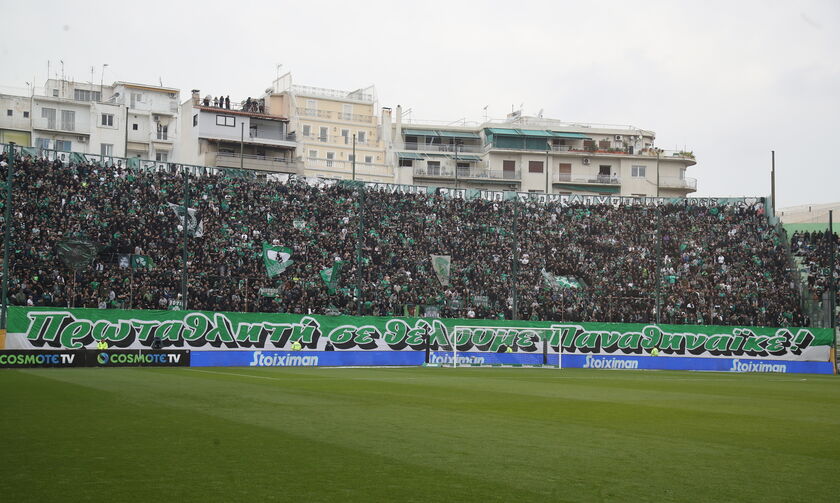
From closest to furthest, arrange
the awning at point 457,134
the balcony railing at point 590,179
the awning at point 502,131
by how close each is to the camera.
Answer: the balcony railing at point 590,179, the awning at point 502,131, the awning at point 457,134

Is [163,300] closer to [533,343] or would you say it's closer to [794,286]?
[533,343]

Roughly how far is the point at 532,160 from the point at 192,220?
57.7 metres

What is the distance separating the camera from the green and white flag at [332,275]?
5092cm

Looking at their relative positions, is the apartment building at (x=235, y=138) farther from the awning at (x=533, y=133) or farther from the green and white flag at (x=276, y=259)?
the green and white flag at (x=276, y=259)

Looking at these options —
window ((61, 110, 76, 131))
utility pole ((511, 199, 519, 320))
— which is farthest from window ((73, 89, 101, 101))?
utility pole ((511, 199, 519, 320))

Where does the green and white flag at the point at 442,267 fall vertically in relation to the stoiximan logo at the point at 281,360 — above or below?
above

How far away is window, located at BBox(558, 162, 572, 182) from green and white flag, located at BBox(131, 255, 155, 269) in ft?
208

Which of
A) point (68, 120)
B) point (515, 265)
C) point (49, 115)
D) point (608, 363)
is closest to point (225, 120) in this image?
point (68, 120)

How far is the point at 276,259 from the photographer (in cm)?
5106

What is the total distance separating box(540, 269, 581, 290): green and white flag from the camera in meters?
56.0

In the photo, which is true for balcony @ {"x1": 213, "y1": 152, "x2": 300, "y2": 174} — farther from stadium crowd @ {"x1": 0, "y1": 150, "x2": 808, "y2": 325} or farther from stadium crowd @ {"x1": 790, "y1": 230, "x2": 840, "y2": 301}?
stadium crowd @ {"x1": 790, "y1": 230, "x2": 840, "y2": 301}

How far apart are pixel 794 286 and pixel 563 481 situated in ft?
171

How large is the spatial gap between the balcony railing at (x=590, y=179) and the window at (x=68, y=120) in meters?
51.4

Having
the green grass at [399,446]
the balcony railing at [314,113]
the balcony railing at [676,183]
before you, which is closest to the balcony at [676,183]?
the balcony railing at [676,183]
